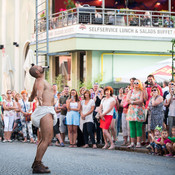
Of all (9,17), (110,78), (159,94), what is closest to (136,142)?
(159,94)

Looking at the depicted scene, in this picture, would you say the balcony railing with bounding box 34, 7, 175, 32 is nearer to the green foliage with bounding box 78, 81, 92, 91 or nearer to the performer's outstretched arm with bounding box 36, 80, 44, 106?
the green foliage with bounding box 78, 81, 92, 91

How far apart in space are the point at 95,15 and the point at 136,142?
13528mm

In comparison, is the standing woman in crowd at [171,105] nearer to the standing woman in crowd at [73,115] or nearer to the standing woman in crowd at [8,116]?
the standing woman in crowd at [73,115]

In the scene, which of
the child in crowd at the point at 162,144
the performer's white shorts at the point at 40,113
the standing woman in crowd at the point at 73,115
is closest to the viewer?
the performer's white shorts at the point at 40,113

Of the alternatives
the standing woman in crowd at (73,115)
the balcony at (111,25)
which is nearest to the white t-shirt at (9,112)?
the standing woman in crowd at (73,115)

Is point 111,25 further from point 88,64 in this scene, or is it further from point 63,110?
point 63,110

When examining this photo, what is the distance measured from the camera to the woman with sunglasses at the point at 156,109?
615 inches

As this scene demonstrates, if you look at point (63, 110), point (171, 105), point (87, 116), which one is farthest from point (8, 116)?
point (171, 105)

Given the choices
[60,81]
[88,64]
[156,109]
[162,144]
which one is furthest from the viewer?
[60,81]

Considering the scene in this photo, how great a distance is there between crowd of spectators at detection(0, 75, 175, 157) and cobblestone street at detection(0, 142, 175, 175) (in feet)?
3.64

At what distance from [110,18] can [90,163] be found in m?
17.6

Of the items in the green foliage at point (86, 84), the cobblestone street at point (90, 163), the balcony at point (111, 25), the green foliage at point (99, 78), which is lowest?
the cobblestone street at point (90, 163)

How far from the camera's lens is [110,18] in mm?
28891

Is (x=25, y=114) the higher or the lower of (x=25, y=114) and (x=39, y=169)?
the higher
